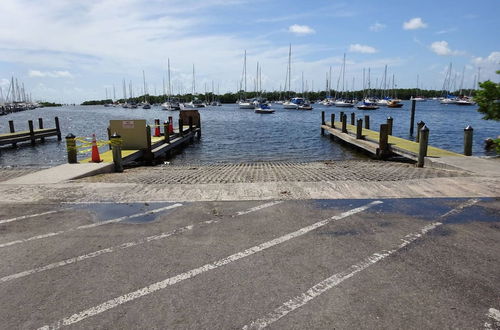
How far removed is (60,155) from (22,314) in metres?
23.1

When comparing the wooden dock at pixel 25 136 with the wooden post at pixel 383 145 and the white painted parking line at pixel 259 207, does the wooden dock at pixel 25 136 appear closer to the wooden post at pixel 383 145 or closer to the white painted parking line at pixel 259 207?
the wooden post at pixel 383 145

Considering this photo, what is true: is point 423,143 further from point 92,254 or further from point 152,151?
point 152,151

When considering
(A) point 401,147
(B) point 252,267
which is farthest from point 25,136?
(B) point 252,267

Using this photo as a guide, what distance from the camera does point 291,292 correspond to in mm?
3994

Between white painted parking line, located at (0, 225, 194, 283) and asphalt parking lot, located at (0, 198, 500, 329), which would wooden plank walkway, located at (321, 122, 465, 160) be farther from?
white painted parking line, located at (0, 225, 194, 283)

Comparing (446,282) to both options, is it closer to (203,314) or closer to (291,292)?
(291,292)

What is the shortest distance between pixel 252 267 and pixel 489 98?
8227mm

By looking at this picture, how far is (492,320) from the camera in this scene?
3418 mm

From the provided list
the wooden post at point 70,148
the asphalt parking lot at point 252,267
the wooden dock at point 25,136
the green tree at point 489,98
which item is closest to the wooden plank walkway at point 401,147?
the green tree at point 489,98

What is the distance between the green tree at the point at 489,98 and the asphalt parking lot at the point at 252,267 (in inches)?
132

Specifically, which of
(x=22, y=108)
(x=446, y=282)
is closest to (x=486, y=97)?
(x=446, y=282)

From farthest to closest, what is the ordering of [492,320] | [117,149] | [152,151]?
[152,151] → [117,149] → [492,320]

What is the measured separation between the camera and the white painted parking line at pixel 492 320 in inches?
131

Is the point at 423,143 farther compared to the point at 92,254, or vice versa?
the point at 423,143
